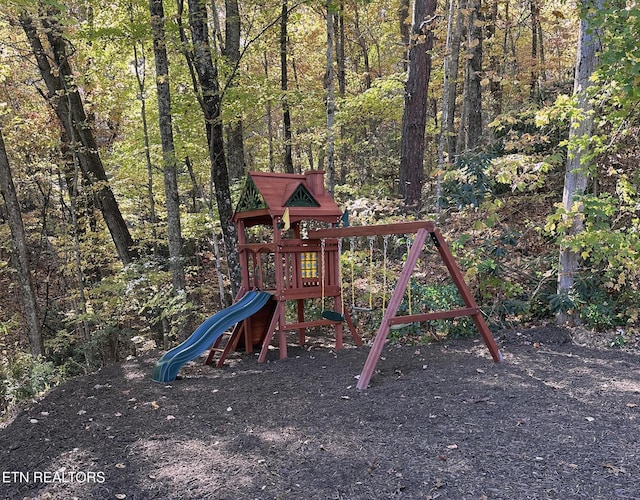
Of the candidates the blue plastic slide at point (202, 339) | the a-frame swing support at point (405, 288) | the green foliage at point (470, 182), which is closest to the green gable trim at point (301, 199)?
the a-frame swing support at point (405, 288)

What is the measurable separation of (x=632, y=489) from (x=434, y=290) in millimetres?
3860

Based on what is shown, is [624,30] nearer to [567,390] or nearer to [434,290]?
[567,390]

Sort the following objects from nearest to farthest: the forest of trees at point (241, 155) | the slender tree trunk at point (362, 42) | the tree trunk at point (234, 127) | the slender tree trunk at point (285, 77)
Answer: the forest of trees at point (241, 155)
the tree trunk at point (234, 127)
the slender tree trunk at point (285, 77)
the slender tree trunk at point (362, 42)

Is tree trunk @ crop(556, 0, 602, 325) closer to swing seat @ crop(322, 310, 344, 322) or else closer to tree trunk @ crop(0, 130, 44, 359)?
swing seat @ crop(322, 310, 344, 322)

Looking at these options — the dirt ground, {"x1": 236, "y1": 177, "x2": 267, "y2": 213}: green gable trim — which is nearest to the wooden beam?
{"x1": 236, "y1": 177, "x2": 267, "y2": 213}: green gable trim

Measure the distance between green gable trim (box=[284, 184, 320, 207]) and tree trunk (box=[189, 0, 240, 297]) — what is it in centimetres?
190

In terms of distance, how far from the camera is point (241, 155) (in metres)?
10.5

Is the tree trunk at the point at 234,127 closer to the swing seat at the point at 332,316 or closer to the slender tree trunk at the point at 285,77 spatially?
the slender tree trunk at the point at 285,77

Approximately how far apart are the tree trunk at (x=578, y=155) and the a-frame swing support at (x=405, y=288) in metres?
1.57

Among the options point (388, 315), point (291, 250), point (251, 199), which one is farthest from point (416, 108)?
point (388, 315)

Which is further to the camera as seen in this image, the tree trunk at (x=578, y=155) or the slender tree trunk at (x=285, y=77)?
the slender tree trunk at (x=285, y=77)

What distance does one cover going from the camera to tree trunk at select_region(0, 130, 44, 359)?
6.58 meters

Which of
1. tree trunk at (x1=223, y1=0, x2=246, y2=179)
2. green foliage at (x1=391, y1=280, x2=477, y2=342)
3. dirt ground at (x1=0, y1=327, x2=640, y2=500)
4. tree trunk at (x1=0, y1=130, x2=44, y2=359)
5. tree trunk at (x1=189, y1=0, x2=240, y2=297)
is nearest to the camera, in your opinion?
dirt ground at (x1=0, y1=327, x2=640, y2=500)

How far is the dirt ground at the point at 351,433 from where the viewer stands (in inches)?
96.2
